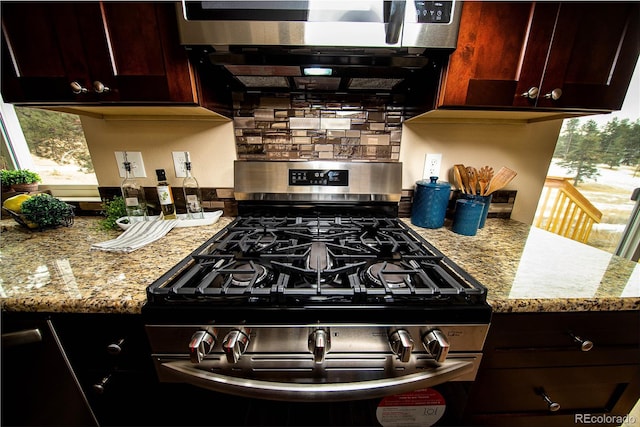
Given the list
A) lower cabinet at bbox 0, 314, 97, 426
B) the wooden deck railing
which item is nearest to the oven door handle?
lower cabinet at bbox 0, 314, 97, 426

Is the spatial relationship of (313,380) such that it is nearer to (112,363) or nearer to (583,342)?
(112,363)

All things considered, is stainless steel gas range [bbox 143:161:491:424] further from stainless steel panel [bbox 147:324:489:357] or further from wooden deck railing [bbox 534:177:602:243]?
wooden deck railing [bbox 534:177:602:243]

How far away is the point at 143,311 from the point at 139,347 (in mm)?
132

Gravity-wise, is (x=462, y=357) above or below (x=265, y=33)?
below

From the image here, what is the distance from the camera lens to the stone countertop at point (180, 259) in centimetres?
53

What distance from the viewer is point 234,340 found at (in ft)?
1.58

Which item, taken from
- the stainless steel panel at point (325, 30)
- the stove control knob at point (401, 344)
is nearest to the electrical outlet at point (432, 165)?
the stainless steel panel at point (325, 30)

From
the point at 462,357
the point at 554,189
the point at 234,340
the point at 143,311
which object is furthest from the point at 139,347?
Answer: the point at 554,189

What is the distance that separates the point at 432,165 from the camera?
3.58 feet

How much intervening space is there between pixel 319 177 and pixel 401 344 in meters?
0.73

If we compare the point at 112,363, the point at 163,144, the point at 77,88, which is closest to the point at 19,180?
the point at 163,144

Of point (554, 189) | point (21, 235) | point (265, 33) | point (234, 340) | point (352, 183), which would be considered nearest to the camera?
point (234, 340)

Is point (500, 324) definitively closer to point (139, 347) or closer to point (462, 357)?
point (462, 357)

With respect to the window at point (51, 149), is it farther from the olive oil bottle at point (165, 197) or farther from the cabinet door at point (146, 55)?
the cabinet door at point (146, 55)
